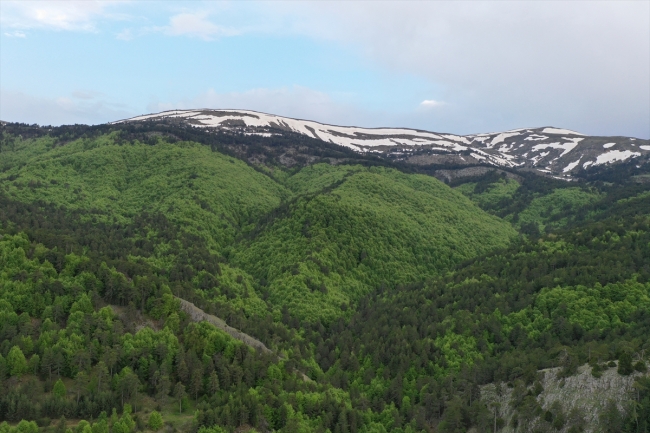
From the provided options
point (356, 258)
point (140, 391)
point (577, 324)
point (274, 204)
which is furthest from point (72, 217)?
point (577, 324)

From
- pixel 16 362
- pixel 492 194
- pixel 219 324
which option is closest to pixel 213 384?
pixel 219 324

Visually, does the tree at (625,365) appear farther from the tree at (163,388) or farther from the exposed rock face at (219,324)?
the tree at (163,388)

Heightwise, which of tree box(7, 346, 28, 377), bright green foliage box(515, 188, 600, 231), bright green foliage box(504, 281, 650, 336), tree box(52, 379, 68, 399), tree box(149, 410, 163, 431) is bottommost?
tree box(149, 410, 163, 431)

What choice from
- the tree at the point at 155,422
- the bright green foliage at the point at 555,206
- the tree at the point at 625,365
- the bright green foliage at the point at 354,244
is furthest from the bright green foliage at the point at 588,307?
the bright green foliage at the point at 555,206

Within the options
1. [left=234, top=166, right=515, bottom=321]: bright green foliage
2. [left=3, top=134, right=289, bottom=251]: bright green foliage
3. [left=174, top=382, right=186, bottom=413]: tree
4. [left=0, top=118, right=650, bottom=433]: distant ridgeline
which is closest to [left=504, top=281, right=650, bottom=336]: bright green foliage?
[left=0, top=118, right=650, bottom=433]: distant ridgeline

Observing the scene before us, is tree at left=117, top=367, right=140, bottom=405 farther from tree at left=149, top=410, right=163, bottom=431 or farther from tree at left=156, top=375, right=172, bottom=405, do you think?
tree at left=149, top=410, right=163, bottom=431

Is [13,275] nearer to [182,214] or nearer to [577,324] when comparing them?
[182,214]
